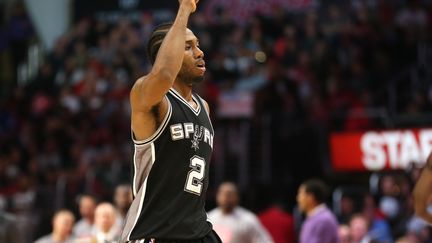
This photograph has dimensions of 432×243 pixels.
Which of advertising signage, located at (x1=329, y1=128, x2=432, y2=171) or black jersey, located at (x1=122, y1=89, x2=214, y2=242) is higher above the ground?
black jersey, located at (x1=122, y1=89, x2=214, y2=242)

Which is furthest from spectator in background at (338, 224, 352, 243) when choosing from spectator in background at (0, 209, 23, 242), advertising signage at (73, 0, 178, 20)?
advertising signage at (73, 0, 178, 20)

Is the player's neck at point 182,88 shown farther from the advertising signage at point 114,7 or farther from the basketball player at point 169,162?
the advertising signage at point 114,7

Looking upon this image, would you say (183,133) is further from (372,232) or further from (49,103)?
(49,103)

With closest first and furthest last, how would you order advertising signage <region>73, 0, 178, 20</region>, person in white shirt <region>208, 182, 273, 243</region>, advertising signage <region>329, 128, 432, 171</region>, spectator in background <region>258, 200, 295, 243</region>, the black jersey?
the black jersey
person in white shirt <region>208, 182, 273, 243</region>
spectator in background <region>258, 200, 295, 243</region>
advertising signage <region>329, 128, 432, 171</region>
advertising signage <region>73, 0, 178, 20</region>

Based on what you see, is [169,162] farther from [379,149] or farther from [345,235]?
[379,149]

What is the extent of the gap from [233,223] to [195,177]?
5183 millimetres

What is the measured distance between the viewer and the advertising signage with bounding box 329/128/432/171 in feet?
39.8

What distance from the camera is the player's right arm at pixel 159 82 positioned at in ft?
13.1

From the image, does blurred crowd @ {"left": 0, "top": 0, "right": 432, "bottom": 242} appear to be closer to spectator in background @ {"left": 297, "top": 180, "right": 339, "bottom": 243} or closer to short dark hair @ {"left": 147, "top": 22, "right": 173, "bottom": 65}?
spectator in background @ {"left": 297, "top": 180, "right": 339, "bottom": 243}

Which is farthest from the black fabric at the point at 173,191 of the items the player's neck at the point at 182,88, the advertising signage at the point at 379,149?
the advertising signage at the point at 379,149

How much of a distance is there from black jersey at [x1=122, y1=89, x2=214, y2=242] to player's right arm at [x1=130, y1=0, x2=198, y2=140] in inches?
2.5

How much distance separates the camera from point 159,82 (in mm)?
3965

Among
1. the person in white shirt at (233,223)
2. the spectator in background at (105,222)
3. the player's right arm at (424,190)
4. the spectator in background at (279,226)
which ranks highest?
the player's right arm at (424,190)

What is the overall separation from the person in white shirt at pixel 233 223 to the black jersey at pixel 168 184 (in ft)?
16.4
